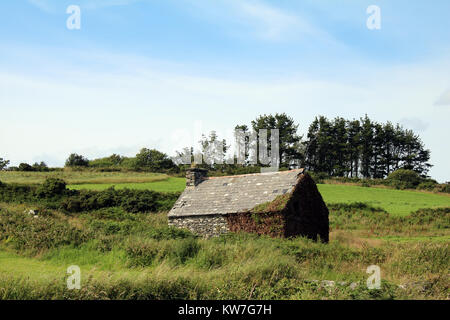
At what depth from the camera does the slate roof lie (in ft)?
86.3

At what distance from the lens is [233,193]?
2811cm

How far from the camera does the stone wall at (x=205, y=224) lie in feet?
87.0

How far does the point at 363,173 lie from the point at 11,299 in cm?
8296

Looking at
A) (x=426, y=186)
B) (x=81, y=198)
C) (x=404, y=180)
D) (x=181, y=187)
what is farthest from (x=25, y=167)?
(x=426, y=186)

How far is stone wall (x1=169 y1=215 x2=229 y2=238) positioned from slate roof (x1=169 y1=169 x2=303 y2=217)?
0.93ft

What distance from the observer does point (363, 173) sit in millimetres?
87688

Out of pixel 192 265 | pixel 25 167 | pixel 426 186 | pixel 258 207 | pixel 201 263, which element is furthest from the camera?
pixel 25 167

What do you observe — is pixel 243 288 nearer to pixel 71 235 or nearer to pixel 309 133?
pixel 71 235

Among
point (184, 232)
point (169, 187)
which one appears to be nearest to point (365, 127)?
point (169, 187)

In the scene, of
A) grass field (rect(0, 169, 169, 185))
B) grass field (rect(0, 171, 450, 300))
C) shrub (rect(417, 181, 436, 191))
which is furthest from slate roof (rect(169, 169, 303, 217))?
shrub (rect(417, 181, 436, 191))

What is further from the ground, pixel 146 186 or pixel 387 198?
pixel 146 186

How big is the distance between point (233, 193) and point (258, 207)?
121 inches

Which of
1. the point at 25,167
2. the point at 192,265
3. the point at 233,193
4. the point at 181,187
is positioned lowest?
the point at 192,265

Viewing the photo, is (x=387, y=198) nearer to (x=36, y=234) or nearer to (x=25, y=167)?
(x=36, y=234)
